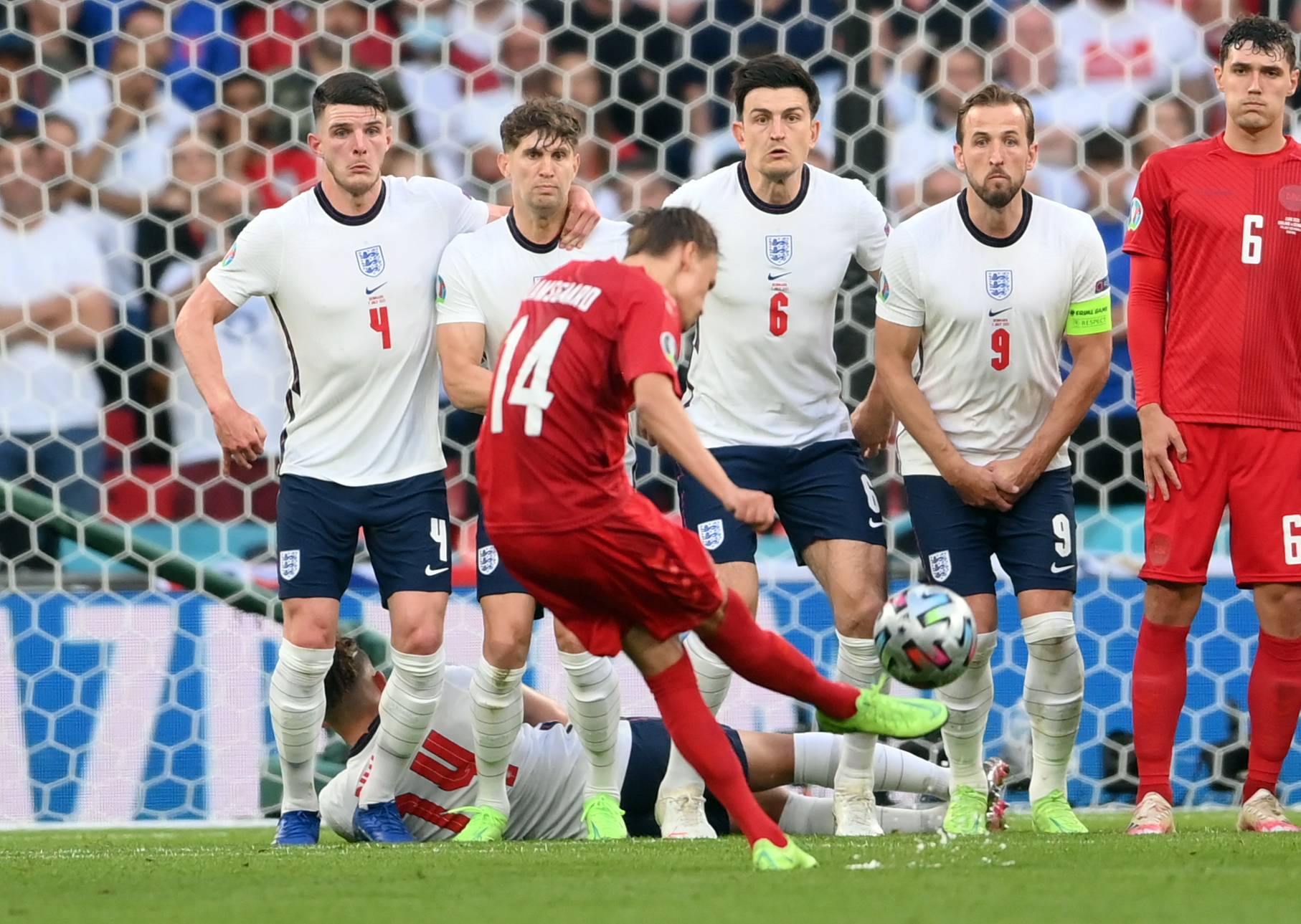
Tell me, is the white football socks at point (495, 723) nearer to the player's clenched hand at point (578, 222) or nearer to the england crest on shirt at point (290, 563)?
the england crest on shirt at point (290, 563)

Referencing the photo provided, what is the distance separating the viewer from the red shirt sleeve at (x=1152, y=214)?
5.07 meters

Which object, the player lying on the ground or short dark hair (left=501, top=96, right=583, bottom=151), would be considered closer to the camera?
short dark hair (left=501, top=96, right=583, bottom=151)

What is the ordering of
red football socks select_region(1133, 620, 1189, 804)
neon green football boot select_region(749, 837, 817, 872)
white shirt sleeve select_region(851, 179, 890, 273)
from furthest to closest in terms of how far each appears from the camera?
white shirt sleeve select_region(851, 179, 890, 273) < red football socks select_region(1133, 620, 1189, 804) < neon green football boot select_region(749, 837, 817, 872)

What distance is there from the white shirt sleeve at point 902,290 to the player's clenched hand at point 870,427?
1.56 ft

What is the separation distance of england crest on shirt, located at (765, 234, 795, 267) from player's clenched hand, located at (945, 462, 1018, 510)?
2.49 ft

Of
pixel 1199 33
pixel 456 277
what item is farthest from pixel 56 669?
pixel 1199 33

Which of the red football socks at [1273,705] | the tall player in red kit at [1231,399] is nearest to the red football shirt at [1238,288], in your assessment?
the tall player in red kit at [1231,399]

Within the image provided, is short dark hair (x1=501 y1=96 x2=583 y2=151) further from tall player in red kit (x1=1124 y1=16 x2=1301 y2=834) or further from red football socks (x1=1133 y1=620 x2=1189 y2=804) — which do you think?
red football socks (x1=1133 y1=620 x2=1189 y2=804)

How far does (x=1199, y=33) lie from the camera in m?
7.02

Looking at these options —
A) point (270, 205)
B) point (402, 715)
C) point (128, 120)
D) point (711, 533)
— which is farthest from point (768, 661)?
point (128, 120)

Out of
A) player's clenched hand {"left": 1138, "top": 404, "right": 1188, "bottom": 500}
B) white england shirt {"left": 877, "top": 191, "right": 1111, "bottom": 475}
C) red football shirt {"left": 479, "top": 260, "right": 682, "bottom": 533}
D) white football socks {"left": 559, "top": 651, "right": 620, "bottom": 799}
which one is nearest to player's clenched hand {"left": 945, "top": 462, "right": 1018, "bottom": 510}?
white england shirt {"left": 877, "top": 191, "right": 1111, "bottom": 475}

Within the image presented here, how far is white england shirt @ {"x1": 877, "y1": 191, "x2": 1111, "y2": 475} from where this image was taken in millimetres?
5266

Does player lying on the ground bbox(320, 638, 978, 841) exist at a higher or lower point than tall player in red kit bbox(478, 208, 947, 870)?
lower

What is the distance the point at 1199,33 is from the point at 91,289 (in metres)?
4.12
